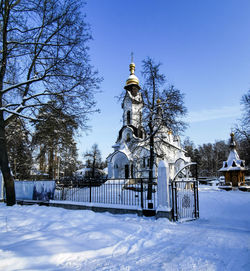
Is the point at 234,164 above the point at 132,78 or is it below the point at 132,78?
below

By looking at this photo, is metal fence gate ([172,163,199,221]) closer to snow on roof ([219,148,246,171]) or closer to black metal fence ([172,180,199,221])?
black metal fence ([172,180,199,221])

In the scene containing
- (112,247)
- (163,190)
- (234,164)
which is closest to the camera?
(112,247)

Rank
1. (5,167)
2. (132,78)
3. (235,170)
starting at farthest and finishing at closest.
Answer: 1. (132,78)
2. (235,170)
3. (5,167)

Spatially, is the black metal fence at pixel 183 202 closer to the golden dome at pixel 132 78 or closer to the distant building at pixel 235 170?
the distant building at pixel 235 170

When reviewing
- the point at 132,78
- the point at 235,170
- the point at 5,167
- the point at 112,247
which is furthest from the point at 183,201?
the point at 132,78

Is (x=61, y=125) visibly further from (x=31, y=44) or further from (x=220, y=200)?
(x=220, y=200)

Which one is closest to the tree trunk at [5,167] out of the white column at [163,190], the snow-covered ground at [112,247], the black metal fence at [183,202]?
the snow-covered ground at [112,247]

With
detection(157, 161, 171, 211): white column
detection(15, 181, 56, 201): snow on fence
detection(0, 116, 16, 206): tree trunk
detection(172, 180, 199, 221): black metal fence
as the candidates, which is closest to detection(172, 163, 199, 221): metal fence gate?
detection(172, 180, 199, 221): black metal fence

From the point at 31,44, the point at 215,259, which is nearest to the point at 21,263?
the point at 215,259

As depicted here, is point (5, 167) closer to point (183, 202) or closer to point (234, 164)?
point (183, 202)

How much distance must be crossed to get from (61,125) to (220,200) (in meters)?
13.3

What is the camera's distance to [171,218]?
888 cm

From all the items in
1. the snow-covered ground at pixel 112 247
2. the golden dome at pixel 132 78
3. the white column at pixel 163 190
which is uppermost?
the golden dome at pixel 132 78

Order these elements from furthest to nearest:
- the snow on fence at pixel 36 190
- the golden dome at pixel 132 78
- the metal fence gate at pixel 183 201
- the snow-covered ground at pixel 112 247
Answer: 1. the golden dome at pixel 132 78
2. the snow on fence at pixel 36 190
3. the metal fence gate at pixel 183 201
4. the snow-covered ground at pixel 112 247
